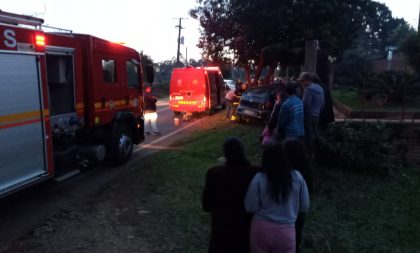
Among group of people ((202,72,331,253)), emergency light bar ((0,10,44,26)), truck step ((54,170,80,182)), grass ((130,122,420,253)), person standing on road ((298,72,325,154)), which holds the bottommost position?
grass ((130,122,420,253))

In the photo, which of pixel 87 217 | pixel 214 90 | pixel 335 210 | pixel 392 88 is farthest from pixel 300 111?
pixel 214 90

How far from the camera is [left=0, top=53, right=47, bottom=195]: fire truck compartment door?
573cm

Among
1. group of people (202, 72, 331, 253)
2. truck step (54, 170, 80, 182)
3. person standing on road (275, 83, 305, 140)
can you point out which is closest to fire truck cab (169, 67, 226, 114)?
truck step (54, 170, 80, 182)

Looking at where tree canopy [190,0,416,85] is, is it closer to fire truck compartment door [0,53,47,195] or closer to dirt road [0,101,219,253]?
dirt road [0,101,219,253]

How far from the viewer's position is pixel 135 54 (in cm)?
1037

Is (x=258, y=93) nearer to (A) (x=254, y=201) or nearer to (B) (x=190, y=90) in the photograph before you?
(B) (x=190, y=90)

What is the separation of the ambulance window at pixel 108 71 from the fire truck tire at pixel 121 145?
3.42ft

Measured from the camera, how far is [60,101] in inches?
310

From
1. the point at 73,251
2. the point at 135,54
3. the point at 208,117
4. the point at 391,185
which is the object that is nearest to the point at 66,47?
the point at 135,54

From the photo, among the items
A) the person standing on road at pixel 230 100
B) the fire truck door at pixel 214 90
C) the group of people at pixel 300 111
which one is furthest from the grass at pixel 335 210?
the fire truck door at pixel 214 90

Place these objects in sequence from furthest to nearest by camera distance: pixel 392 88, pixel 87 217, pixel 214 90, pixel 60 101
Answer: pixel 214 90
pixel 392 88
pixel 60 101
pixel 87 217

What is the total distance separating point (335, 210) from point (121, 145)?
485 centimetres

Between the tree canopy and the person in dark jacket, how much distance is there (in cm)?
1392

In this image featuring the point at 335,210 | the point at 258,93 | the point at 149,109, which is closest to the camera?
the point at 335,210
